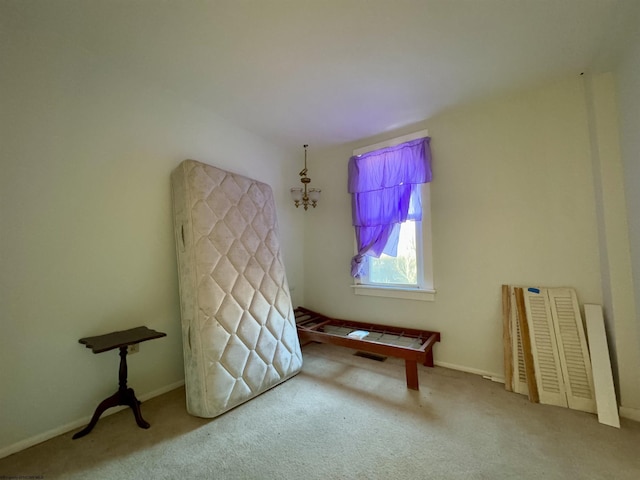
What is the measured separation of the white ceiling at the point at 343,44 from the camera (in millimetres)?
1523

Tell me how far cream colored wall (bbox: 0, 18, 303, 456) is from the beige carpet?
339mm

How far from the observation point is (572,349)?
6.51 ft

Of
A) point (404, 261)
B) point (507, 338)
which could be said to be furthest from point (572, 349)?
point (404, 261)

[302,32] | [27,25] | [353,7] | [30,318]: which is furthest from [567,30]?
[30,318]

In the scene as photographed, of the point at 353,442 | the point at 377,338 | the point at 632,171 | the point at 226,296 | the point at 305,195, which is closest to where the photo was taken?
the point at 353,442

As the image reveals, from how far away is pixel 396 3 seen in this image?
4.88 ft

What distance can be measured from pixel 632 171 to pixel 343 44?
2169 millimetres

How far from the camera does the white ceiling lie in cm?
152

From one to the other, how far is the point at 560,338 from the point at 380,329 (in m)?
1.56

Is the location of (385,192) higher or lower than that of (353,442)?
higher

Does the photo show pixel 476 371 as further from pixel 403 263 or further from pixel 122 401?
pixel 122 401

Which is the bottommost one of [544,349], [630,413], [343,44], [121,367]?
[630,413]

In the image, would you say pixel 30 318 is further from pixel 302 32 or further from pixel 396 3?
pixel 396 3

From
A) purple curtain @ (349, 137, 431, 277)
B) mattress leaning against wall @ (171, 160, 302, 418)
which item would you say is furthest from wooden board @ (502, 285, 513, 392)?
mattress leaning against wall @ (171, 160, 302, 418)
